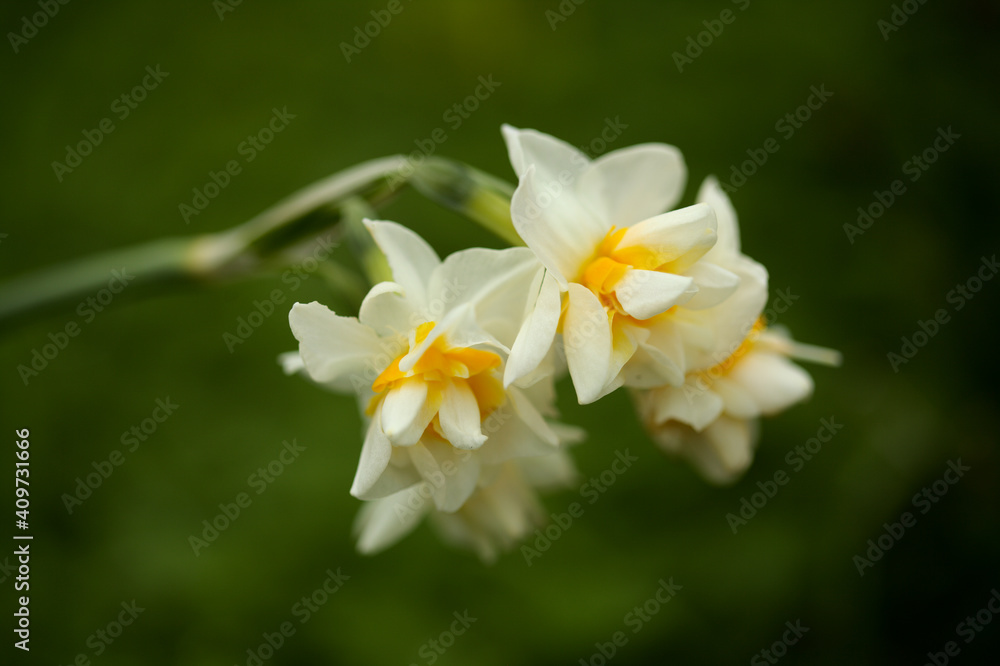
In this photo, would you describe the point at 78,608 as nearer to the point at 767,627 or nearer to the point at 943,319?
the point at 767,627

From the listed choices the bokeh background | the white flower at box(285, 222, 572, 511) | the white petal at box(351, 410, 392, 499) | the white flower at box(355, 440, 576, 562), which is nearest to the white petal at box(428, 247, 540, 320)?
the white flower at box(285, 222, 572, 511)

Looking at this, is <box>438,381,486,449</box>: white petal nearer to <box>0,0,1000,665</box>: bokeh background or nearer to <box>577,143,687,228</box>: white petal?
<box>577,143,687,228</box>: white petal

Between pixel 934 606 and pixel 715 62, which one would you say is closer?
pixel 934 606

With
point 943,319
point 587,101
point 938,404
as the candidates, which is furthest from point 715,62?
point 938,404

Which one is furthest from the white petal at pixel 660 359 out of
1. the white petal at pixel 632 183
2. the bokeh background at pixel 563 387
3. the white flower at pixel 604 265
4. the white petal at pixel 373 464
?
the bokeh background at pixel 563 387

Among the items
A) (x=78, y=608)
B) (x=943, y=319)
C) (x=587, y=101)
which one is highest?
(x=943, y=319)

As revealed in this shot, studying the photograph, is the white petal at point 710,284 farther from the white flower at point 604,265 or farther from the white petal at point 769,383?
the white petal at point 769,383
